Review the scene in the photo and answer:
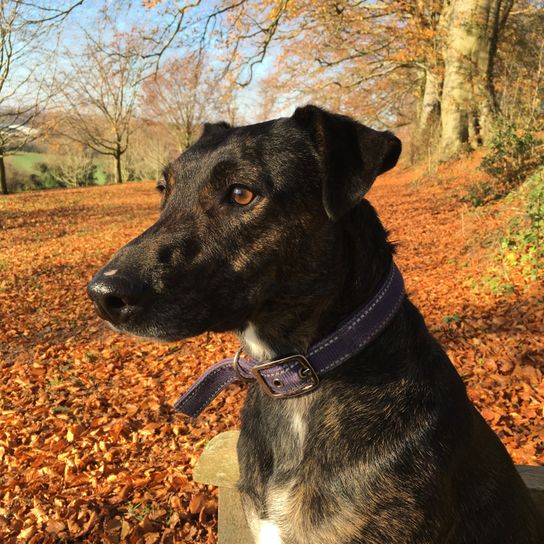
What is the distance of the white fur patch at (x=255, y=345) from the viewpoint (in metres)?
2.40

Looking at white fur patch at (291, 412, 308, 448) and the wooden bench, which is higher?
white fur patch at (291, 412, 308, 448)

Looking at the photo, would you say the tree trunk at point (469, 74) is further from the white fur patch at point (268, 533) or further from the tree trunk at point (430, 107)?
the white fur patch at point (268, 533)

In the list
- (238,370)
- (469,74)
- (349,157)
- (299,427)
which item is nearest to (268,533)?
(299,427)

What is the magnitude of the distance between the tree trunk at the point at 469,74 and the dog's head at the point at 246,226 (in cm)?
1474

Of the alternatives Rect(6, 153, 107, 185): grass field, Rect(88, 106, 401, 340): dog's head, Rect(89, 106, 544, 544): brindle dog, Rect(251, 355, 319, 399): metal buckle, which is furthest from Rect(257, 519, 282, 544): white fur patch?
Rect(6, 153, 107, 185): grass field

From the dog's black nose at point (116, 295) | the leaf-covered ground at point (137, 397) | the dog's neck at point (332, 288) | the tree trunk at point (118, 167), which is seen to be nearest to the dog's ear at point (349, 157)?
the dog's neck at point (332, 288)

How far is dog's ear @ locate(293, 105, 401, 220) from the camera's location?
2135mm

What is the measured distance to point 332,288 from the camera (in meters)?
2.19

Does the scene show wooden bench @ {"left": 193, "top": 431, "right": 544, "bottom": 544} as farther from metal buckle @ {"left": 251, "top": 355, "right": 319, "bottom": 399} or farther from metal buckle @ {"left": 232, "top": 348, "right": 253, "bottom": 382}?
metal buckle @ {"left": 251, "top": 355, "right": 319, "bottom": 399}

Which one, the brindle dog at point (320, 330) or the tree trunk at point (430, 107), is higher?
the tree trunk at point (430, 107)

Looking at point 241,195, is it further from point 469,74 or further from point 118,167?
point 118,167

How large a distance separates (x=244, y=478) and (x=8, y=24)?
61.8ft

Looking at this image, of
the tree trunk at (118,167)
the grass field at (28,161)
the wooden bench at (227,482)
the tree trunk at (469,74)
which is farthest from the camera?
the tree trunk at (118,167)

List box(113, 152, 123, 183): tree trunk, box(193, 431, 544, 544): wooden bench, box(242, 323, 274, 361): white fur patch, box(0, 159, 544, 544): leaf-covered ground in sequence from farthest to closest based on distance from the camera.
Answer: box(113, 152, 123, 183): tree trunk
box(0, 159, 544, 544): leaf-covered ground
box(193, 431, 544, 544): wooden bench
box(242, 323, 274, 361): white fur patch
